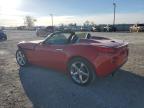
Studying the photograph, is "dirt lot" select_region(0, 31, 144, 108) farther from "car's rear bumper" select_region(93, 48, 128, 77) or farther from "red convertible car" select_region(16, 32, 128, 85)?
"car's rear bumper" select_region(93, 48, 128, 77)

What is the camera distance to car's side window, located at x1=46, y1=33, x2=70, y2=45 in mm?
5674

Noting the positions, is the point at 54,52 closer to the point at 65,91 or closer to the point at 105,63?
the point at 65,91

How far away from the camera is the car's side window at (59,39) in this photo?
5674 mm

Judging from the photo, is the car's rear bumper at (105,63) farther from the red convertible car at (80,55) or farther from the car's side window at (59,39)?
the car's side window at (59,39)

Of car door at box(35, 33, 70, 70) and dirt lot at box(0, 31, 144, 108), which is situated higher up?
car door at box(35, 33, 70, 70)

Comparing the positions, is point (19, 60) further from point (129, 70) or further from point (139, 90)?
point (139, 90)

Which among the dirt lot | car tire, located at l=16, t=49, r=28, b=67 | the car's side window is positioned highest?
the car's side window

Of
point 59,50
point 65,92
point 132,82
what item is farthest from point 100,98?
point 59,50

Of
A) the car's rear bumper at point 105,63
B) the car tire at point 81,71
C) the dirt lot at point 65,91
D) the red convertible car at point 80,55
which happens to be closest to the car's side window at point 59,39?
the red convertible car at point 80,55

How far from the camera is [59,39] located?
19.2ft

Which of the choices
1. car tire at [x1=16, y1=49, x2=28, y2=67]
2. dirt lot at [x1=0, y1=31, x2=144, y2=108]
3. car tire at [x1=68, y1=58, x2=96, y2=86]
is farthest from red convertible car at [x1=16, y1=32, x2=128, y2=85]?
car tire at [x1=16, y1=49, x2=28, y2=67]

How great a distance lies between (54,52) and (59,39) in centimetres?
46

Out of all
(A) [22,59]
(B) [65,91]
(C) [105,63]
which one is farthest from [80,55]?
(A) [22,59]

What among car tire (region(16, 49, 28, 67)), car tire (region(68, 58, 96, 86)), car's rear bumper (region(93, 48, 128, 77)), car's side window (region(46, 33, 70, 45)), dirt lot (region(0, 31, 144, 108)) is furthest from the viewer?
car tire (region(16, 49, 28, 67))
